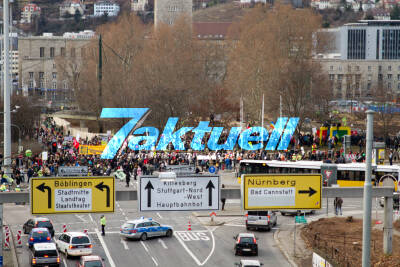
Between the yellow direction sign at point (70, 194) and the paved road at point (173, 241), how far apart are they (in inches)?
513

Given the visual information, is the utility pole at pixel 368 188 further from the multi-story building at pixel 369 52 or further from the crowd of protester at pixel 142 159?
the multi-story building at pixel 369 52

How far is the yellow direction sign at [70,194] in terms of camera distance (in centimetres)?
1989

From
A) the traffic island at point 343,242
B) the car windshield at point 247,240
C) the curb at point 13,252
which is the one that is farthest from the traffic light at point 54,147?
the car windshield at point 247,240

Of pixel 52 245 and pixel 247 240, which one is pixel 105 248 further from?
pixel 247 240

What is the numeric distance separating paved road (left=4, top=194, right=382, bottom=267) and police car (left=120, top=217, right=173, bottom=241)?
0.32 meters

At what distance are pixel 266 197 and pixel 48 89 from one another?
5897 inches

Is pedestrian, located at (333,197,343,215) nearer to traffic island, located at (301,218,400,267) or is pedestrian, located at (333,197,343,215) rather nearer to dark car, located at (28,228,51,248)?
traffic island, located at (301,218,400,267)

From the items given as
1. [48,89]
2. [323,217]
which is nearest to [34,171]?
[323,217]

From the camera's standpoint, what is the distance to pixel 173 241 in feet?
125

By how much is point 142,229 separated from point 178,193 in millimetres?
17654

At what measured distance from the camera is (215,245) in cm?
3716

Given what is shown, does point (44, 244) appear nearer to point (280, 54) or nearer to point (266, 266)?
point (266, 266)

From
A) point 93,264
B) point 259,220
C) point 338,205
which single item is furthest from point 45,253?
point 338,205

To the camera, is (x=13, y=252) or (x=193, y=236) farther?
(x=193, y=236)
